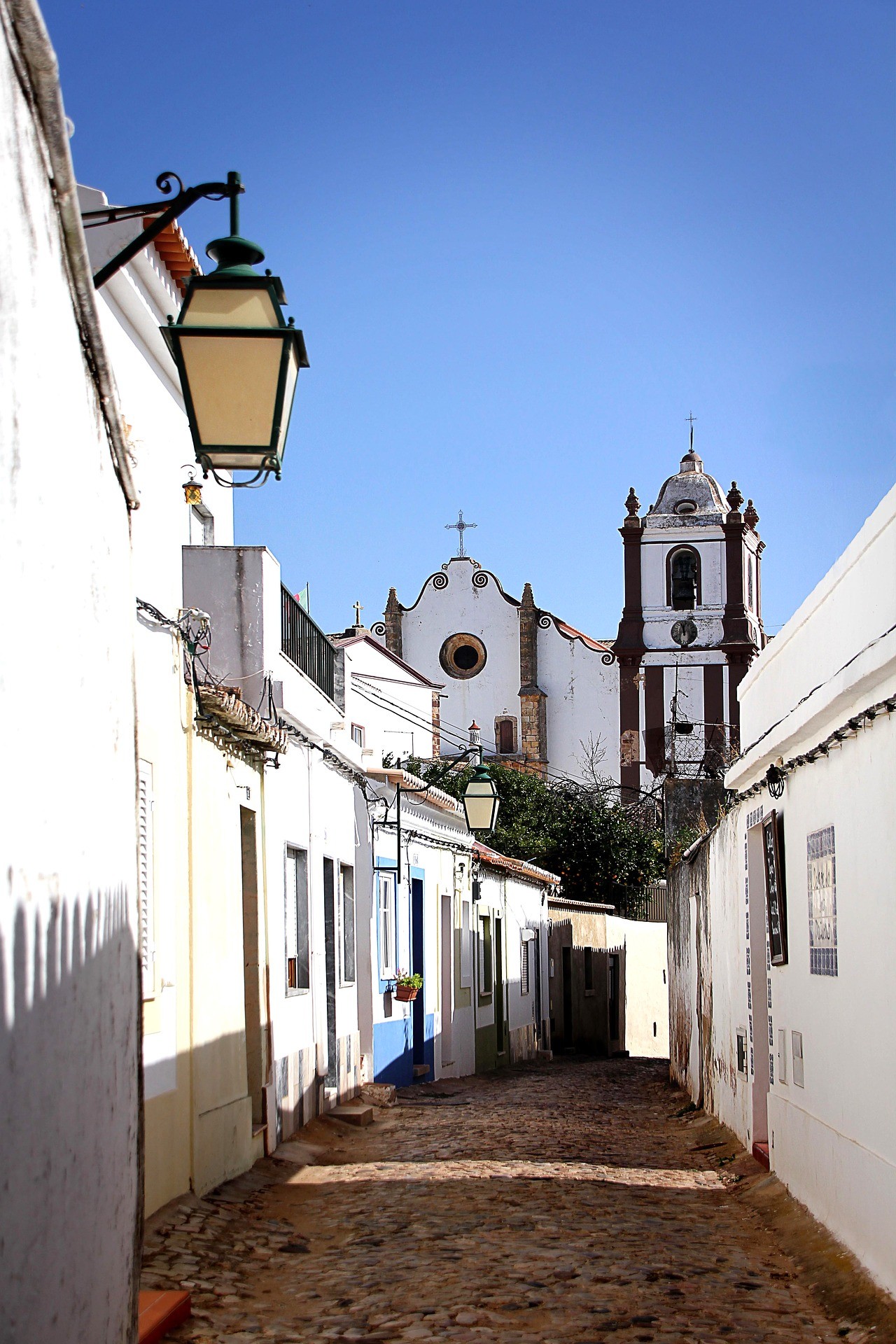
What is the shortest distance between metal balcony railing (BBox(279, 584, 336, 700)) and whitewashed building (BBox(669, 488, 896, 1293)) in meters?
3.90

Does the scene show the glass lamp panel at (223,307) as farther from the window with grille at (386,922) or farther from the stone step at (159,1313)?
the window with grille at (386,922)

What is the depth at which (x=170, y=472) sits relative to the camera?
9391mm

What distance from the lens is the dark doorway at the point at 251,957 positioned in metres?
10.2

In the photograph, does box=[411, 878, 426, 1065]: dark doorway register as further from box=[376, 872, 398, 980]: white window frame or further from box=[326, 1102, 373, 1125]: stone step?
box=[326, 1102, 373, 1125]: stone step

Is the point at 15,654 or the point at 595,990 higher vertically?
the point at 15,654

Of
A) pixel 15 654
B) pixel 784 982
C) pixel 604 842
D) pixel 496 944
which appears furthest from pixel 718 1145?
pixel 604 842

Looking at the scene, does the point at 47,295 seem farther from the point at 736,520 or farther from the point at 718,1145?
the point at 736,520

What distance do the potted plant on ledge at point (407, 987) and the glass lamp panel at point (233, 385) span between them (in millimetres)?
11780

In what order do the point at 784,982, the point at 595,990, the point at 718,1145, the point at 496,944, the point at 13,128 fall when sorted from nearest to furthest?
the point at 13,128, the point at 784,982, the point at 718,1145, the point at 496,944, the point at 595,990

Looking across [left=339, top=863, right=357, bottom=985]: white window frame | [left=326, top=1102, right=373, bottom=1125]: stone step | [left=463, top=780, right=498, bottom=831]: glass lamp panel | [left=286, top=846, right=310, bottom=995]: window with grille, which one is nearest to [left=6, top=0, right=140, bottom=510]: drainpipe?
[left=286, top=846, right=310, bottom=995]: window with grille

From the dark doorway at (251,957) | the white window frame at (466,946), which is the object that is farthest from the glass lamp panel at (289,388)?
the white window frame at (466,946)

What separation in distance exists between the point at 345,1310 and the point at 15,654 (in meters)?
4.23

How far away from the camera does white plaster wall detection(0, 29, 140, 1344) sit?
3109 millimetres

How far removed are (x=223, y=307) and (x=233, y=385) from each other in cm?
27
